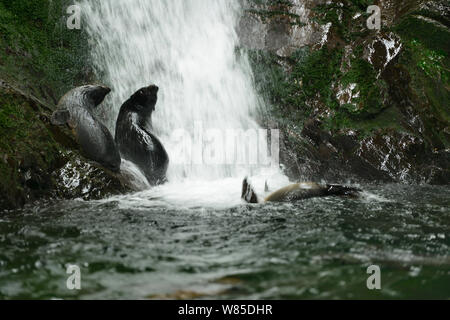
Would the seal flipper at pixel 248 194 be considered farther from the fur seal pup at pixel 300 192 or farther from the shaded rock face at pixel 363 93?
the shaded rock face at pixel 363 93

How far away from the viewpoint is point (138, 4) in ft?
38.7

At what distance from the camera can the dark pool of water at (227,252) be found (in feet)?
8.45

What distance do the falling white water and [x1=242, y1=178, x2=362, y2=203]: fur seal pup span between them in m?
4.35

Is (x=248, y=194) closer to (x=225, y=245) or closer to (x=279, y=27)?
(x=225, y=245)

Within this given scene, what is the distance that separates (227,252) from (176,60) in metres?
8.86

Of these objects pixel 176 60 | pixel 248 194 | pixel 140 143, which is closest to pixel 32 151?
pixel 140 143

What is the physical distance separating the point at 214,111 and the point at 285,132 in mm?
1981

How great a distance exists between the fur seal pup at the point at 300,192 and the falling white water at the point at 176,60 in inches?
171

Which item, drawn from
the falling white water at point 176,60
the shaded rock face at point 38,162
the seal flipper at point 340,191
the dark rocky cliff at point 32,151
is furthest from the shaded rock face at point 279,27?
the shaded rock face at point 38,162

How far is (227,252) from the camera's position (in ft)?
10.7

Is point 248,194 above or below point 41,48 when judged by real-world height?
below

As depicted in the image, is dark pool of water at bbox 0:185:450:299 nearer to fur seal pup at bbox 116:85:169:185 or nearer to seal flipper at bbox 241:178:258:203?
seal flipper at bbox 241:178:258:203
